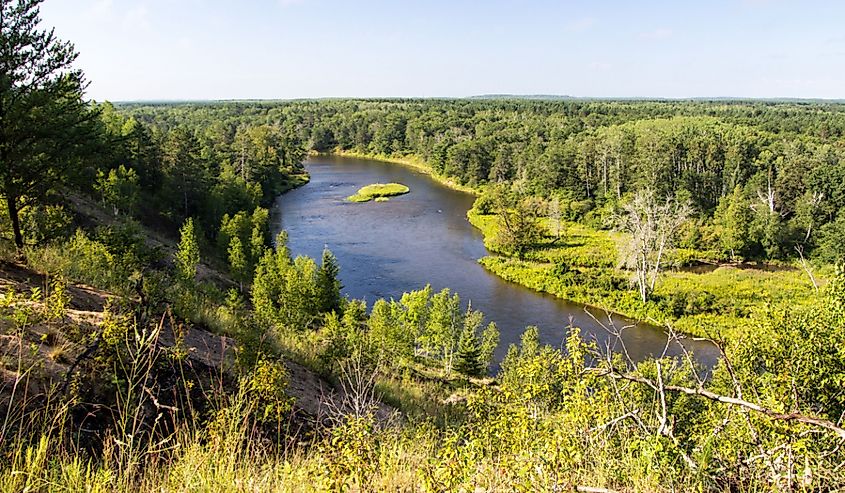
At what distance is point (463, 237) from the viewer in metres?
41.2

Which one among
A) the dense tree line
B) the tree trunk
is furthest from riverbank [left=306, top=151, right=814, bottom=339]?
the tree trunk

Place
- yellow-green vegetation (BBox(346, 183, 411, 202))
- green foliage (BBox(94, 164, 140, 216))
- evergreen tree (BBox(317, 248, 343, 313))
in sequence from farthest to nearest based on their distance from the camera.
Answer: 1. yellow-green vegetation (BBox(346, 183, 411, 202))
2. green foliage (BBox(94, 164, 140, 216))
3. evergreen tree (BBox(317, 248, 343, 313))

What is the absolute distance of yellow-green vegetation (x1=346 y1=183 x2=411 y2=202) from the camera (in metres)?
53.4

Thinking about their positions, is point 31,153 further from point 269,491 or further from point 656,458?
point 656,458

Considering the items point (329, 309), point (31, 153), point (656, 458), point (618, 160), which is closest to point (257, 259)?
point (329, 309)

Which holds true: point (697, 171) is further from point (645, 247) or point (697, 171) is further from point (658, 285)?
point (645, 247)

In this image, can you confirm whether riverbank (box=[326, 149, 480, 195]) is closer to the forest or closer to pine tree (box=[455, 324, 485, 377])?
the forest

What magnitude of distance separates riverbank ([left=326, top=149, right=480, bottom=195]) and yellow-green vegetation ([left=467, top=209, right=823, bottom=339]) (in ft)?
86.0

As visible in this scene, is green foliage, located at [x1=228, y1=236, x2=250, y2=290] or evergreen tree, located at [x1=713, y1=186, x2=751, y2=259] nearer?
green foliage, located at [x1=228, y1=236, x2=250, y2=290]

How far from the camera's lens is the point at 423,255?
1403 inches

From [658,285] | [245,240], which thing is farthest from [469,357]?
[245,240]

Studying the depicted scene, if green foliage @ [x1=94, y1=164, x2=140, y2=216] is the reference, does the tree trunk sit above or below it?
above

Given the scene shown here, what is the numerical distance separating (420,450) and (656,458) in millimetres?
1891

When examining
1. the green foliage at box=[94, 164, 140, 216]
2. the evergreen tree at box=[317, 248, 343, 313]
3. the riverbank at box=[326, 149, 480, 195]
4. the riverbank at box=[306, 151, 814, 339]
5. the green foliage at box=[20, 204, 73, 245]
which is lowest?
the riverbank at box=[306, 151, 814, 339]
